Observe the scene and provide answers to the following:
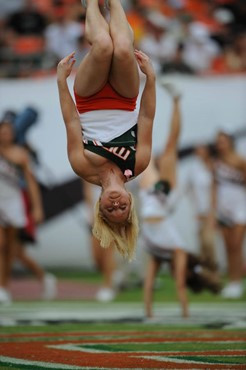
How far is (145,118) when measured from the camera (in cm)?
885

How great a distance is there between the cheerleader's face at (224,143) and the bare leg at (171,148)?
3376mm

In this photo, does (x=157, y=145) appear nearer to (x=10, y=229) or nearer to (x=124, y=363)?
(x=10, y=229)

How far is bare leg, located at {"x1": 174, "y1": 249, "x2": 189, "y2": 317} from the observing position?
11.6 m

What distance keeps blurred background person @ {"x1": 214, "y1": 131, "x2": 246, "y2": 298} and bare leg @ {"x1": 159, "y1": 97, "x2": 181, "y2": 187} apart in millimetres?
3466

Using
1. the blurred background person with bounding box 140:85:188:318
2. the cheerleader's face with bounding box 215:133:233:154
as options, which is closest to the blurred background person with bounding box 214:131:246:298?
the cheerleader's face with bounding box 215:133:233:154

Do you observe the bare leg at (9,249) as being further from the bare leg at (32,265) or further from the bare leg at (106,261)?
the bare leg at (106,261)

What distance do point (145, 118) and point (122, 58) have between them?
1.88 feet

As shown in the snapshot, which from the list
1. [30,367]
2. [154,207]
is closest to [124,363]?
[30,367]

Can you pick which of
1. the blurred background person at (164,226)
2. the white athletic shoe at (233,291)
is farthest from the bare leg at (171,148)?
the white athletic shoe at (233,291)

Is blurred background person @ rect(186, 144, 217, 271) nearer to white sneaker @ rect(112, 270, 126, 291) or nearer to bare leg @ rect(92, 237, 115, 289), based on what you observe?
white sneaker @ rect(112, 270, 126, 291)

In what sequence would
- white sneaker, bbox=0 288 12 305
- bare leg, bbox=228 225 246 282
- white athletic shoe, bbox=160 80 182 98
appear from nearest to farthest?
white athletic shoe, bbox=160 80 182 98
white sneaker, bbox=0 288 12 305
bare leg, bbox=228 225 246 282

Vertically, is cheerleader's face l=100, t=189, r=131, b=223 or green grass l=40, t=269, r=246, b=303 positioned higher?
cheerleader's face l=100, t=189, r=131, b=223

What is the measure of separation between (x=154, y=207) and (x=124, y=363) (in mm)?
4357

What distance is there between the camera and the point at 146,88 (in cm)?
881
